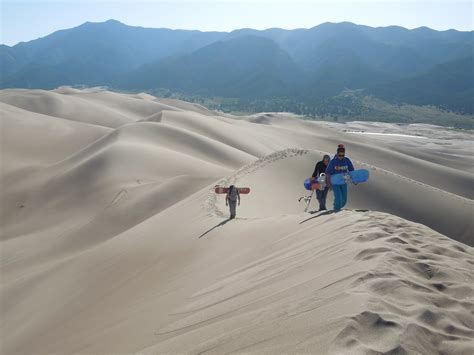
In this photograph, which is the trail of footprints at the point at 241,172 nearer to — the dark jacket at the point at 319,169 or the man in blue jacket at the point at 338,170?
the dark jacket at the point at 319,169

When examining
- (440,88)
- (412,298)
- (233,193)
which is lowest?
(233,193)

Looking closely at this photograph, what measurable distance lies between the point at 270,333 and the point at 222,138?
33.7m

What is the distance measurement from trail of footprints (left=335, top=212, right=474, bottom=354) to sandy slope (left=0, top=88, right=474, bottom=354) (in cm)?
2

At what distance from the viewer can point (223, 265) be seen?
23.9 feet

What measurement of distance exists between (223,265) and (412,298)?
3.80 metres

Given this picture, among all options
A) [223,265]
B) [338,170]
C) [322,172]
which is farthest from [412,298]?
[322,172]

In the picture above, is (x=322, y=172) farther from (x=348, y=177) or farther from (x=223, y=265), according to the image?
(x=223, y=265)

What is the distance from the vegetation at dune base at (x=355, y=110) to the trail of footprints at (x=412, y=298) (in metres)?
112

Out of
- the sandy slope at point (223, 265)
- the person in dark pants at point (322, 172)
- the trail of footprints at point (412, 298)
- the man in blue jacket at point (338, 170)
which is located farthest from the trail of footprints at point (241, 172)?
the trail of footprints at point (412, 298)

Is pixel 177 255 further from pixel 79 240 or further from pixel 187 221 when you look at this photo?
pixel 79 240

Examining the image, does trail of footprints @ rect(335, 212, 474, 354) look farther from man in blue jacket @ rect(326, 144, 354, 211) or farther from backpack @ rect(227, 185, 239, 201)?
backpack @ rect(227, 185, 239, 201)

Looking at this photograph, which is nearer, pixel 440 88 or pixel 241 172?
pixel 241 172

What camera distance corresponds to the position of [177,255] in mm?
9289

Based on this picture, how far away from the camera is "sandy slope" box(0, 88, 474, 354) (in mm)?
3881
